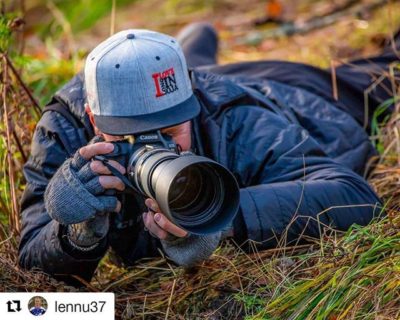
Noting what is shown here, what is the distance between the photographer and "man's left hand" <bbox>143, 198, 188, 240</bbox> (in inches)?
97.7

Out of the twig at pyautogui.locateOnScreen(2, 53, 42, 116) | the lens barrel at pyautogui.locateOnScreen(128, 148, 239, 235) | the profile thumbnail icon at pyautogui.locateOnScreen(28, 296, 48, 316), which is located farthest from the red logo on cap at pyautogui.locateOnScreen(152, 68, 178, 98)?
the twig at pyautogui.locateOnScreen(2, 53, 42, 116)

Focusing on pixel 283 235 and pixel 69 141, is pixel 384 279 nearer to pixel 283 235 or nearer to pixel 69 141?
pixel 283 235

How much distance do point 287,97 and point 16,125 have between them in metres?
1.12

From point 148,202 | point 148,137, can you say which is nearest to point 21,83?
point 148,137

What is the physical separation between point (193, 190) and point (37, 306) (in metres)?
0.58

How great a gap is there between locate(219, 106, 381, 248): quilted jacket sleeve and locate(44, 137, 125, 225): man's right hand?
0.51 m

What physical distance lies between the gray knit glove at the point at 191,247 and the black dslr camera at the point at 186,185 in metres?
0.15

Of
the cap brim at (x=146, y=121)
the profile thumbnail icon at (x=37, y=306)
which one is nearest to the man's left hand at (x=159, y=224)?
the cap brim at (x=146, y=121)

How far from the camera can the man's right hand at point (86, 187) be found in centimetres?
250

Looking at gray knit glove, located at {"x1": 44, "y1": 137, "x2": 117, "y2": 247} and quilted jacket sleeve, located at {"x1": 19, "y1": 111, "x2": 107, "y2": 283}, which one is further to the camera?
quilted jacket sleeve, located at {"x1": 19, "y1": 111, "x2": 107, "y2": 283}

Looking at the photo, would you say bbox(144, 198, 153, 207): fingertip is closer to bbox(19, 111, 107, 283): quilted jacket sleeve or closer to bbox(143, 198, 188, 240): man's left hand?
bbox(143, 198, 188, 240): man's left hand

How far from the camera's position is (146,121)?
2.65m

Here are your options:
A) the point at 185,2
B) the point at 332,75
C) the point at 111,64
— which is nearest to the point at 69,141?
the point at 111,64

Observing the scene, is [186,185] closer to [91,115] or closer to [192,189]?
[192,189]
